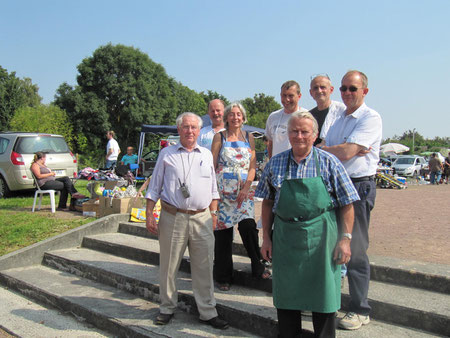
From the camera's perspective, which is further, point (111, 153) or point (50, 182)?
point (111, 153)

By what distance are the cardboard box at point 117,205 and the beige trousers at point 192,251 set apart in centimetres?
367

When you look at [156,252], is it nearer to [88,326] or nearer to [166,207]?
[88,326]

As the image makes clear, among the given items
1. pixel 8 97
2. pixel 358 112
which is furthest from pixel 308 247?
pixel 8 97

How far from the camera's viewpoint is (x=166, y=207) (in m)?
3.68

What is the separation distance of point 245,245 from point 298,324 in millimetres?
1457

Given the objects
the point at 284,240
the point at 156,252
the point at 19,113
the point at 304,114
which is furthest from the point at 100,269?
the point at 19,113

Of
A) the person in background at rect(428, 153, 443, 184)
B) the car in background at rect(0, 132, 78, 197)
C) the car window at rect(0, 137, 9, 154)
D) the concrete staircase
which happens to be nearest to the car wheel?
the car in background at rect(0, 132, 78, 197)

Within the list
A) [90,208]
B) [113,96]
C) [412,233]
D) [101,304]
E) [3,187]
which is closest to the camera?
[101,304]

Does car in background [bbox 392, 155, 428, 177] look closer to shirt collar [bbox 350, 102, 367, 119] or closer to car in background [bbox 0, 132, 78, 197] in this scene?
car in background [bbox 0, 132, 78, 197]

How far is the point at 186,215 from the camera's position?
12.0 ft

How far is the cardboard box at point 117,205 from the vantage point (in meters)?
7.20

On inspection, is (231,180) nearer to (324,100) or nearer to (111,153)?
(324,100)

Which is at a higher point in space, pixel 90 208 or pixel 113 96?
pixel 113 96

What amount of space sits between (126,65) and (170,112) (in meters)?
5.99
